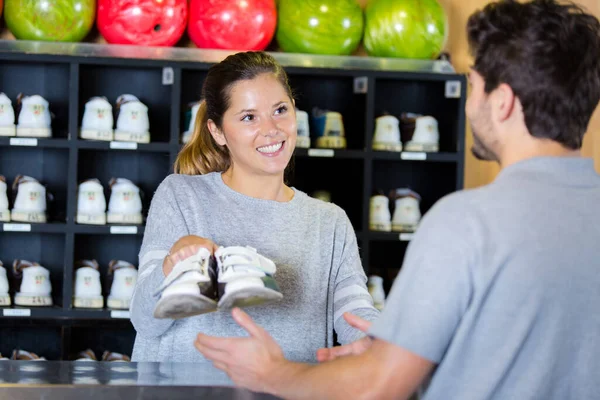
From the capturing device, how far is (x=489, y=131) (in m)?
1.11

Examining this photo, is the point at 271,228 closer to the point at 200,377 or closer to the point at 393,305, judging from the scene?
the point at 200,377

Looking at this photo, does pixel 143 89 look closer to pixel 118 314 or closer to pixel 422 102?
pixel 118 314

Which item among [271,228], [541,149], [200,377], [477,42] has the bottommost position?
[200,377]

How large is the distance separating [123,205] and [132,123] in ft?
1.23

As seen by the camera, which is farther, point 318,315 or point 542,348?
point 318,315

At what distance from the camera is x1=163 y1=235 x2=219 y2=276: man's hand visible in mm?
1510

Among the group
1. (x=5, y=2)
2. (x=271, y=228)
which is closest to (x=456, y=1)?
(x=5, y=2)

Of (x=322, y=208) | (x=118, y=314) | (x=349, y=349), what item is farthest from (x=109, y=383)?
(x=118, y=314)

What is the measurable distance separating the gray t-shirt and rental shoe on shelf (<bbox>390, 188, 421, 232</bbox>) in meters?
2.89

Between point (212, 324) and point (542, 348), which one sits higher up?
point (542, 348)

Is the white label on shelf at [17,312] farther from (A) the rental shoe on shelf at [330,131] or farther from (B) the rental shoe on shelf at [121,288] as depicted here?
(A) the rental shoe on shelf at [330,131]

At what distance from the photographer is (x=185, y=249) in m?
1.51

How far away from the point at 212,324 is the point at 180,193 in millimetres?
317

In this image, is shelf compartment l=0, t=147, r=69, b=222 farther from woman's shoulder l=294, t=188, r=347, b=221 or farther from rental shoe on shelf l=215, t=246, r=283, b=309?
rental shoe on shelf l=215, t=246, r=283, b=309
